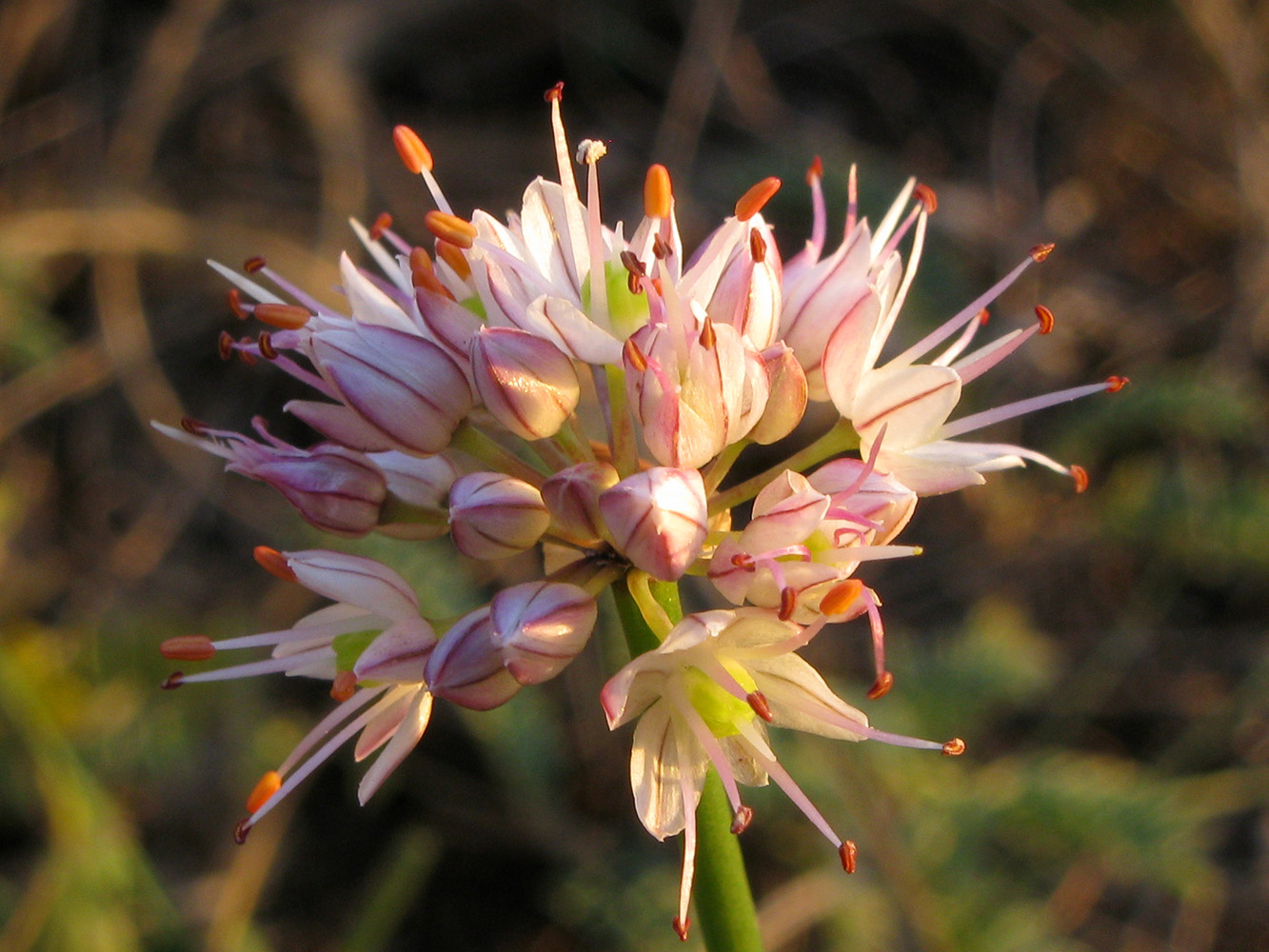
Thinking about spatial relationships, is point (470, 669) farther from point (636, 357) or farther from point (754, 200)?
point (754, 200)

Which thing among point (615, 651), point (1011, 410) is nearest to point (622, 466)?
point (1011, 410)

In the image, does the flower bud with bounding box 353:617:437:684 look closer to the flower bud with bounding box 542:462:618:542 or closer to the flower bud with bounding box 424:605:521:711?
the flower bud with bounding box 424:605:521:711

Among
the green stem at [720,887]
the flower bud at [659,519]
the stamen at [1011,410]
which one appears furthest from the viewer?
the stamen at [1011,410]

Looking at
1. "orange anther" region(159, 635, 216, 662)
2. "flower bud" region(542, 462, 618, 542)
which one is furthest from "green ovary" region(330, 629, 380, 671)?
"flower bud" region(542, 462, 618, 542)

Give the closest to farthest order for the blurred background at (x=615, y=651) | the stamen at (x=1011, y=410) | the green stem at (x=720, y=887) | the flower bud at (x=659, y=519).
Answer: the flower bud at (x=659, y=519)
the green stem at (x=720, y=887)
the stamen at (x=1011, y=410)
the blurred background at (x=615, y=651)

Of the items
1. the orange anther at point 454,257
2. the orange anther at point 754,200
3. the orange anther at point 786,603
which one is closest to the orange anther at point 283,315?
the orange anther at point 454,257

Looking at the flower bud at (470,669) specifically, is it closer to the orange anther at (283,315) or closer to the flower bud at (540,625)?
the flower bud at (540,625)
